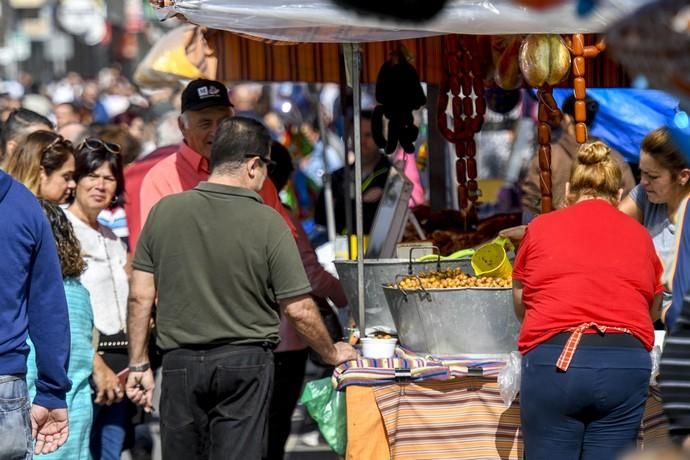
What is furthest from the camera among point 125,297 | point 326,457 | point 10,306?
point 326,457

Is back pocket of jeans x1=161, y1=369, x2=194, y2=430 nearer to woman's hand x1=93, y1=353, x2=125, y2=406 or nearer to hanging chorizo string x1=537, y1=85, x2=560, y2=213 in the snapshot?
woman's hand x1=93, y1=353, x2=125, y2=406

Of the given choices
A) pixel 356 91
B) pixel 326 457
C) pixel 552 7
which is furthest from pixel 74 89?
pixel 552 7

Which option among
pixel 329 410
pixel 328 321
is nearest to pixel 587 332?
pixel 329 410

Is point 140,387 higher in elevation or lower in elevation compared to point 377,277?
lower

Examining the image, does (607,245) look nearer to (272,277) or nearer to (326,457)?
(272,277)

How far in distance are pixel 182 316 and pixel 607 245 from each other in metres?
1.60

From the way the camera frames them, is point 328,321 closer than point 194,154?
No

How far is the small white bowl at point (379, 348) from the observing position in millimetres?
4902

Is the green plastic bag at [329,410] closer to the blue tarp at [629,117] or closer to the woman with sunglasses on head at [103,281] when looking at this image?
the woman with sunglasses on head at [103,281]

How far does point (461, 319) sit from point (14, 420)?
186 cm

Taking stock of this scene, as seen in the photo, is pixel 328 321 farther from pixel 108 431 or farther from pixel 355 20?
pixel 355 20

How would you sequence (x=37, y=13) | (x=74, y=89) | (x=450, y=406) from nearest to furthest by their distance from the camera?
(x=450, y=406) < (x=74, y=89) < (x=37, y=13)

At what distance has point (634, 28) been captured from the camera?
1.52 metres

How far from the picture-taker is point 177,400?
15.0ft
